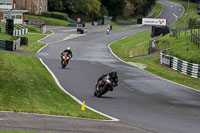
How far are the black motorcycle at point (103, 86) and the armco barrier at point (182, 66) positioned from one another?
1702 centimetres

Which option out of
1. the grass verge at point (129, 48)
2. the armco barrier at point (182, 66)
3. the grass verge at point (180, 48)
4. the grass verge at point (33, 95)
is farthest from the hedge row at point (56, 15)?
the grass verge at point (33, 95)

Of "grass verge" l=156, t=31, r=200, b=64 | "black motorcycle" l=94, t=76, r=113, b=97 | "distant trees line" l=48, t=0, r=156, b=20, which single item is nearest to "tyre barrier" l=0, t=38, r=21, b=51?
"grass verge" l=156, t=31, r=200, b=64

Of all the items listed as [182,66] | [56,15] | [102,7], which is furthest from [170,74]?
[102,7]

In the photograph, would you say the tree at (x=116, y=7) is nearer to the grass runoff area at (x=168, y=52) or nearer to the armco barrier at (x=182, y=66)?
the grass runoff area at (x=168, y=52)

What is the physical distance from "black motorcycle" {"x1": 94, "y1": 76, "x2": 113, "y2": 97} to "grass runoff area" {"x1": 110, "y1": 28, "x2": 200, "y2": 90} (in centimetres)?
1082

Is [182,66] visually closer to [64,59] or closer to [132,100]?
[64,59]

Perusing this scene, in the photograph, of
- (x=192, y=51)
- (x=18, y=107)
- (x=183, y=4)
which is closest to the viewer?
(x=18, y=107)

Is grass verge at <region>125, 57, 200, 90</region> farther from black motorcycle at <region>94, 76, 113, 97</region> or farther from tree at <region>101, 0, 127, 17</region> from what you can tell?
tree at <region>101, 0, 127, 17</region>

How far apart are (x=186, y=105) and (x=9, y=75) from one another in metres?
11.9

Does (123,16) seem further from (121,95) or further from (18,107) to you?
(18,107)

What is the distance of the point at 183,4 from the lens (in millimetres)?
149500

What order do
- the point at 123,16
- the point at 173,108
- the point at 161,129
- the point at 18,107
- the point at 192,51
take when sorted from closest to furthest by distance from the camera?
the point at 161,129 → the point at 18,107 → the point at 173,108 → the point at 192,51 → the point at 123,16

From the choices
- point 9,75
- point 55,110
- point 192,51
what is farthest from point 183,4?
point 55,110

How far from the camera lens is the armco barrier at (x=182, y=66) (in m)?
40.4
